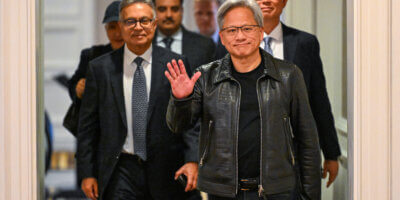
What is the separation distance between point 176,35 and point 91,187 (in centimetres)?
93

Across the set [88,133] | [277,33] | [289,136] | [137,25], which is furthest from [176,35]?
[289,136]

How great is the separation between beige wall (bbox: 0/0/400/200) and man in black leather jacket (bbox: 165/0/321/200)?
0.22 metres

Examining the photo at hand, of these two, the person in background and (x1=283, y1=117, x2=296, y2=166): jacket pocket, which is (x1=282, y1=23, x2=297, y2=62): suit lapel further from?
the person in background

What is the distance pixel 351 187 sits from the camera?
2.43 meters

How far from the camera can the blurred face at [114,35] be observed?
292 centimetres

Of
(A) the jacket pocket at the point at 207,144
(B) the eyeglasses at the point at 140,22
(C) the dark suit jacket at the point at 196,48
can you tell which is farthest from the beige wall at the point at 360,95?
(C) the dark suit jacket at the point at 196,48

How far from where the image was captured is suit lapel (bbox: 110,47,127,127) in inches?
109

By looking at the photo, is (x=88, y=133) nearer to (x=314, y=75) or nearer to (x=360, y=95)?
(x=314, y=75)

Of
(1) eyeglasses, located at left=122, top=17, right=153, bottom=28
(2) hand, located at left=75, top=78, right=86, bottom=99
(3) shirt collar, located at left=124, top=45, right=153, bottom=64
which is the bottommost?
(2) hand, located at left=75, top=78, right=86, bottom=99

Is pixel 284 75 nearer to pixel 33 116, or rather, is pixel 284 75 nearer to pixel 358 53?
pixel 358 53

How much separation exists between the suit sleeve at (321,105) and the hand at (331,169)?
0.9 inches

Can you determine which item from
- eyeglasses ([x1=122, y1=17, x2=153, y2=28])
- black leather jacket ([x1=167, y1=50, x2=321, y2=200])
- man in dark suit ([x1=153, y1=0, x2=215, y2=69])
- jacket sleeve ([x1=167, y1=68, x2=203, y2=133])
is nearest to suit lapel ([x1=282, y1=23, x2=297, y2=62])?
black leather jacket ([x1=167, y1=50, x2=321, y2=200])

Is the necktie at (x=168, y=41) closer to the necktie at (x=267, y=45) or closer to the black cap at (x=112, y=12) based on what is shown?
the black cap at (x=112, y=12)

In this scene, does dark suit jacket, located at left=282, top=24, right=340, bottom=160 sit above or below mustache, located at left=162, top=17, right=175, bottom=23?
below
